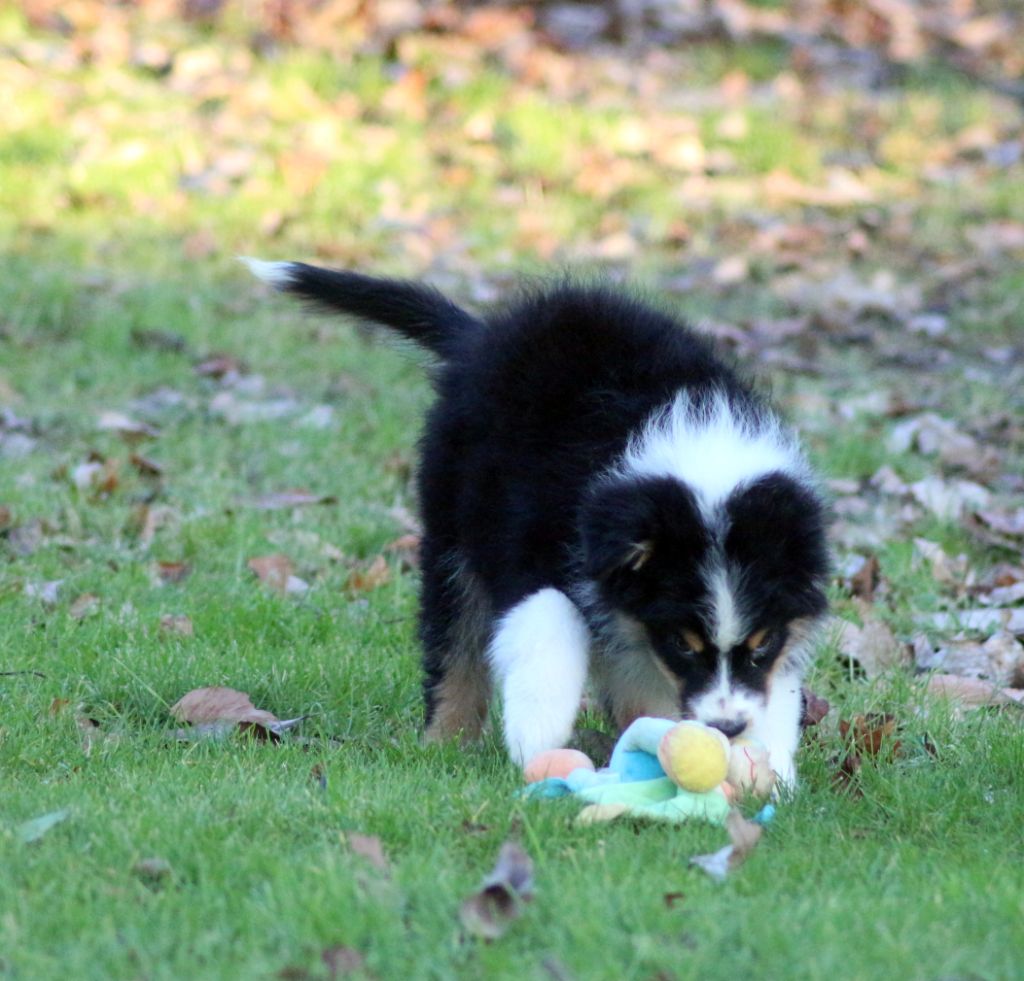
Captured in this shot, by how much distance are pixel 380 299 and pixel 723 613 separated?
5.31 ft

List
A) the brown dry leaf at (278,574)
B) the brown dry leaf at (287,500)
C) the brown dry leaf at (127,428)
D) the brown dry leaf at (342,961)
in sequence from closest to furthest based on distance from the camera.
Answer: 1. the brown dry leaf at (342,961)
2. the brown dry leaf at (278,574)
3. the brown dry leaf at (287,500)
4. the brown dry leaf at (127,428)

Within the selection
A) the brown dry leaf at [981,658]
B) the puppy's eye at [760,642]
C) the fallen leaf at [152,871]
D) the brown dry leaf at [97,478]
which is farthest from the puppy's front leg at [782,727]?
the brown dry leaf at [97,478]

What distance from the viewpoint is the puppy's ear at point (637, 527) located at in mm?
3670

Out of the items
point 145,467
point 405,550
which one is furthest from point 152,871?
point 145,467

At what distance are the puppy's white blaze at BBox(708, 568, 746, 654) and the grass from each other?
40 cm

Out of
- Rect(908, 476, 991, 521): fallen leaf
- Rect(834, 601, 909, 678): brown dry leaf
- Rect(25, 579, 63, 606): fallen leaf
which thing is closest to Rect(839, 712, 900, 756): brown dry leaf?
Rect(834, 601, 909, 678): brown dry leaf

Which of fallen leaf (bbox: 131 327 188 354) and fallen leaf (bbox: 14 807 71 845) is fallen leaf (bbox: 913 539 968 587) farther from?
fallen leaf (bbox: 131 327 188 354)

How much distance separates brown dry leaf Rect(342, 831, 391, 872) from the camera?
304 centimetres

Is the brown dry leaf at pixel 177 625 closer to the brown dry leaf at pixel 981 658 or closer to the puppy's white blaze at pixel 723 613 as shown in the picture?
the puppy's white blaze at pixel 723 613

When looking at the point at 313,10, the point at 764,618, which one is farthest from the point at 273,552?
the point at 313,10

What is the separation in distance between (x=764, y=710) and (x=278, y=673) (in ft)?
4.69

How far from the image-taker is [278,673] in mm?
4453

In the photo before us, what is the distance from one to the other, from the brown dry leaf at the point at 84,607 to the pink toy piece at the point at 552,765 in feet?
5.94

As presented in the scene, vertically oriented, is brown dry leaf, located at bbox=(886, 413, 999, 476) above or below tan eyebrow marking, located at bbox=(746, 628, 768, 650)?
below
